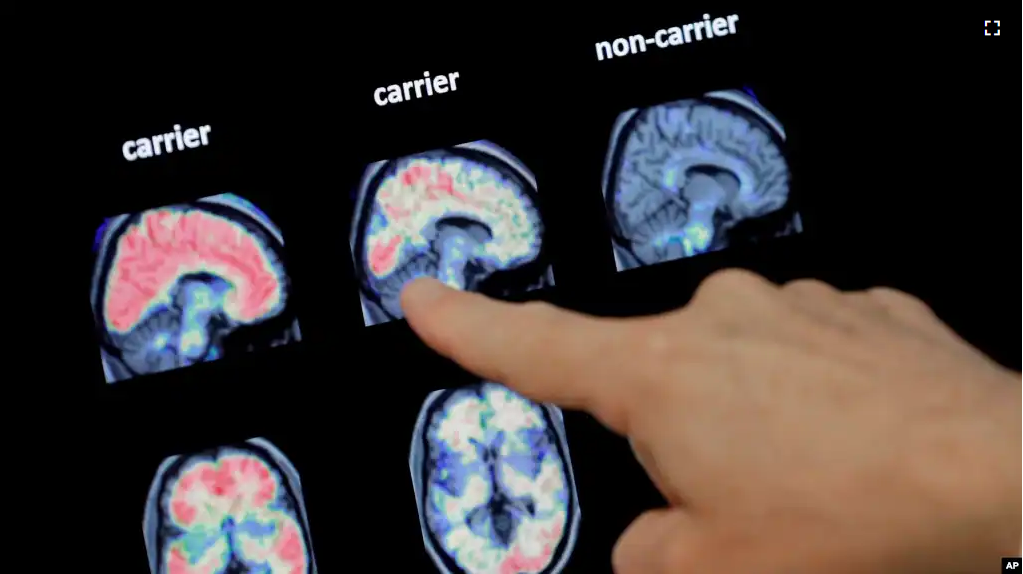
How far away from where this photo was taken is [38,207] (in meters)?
1.17

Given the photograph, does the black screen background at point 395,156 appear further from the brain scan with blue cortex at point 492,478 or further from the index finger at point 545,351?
the index finger at point 545,351

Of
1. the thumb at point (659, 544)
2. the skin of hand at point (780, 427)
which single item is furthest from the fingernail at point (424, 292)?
the thumb at point (659, 544)

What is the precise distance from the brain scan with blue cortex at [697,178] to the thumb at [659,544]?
2.00 feet

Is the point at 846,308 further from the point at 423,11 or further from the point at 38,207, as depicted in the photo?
the point at 38,207

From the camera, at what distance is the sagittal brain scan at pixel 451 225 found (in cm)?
123

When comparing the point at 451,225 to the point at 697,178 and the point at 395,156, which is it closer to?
the point at 395,156

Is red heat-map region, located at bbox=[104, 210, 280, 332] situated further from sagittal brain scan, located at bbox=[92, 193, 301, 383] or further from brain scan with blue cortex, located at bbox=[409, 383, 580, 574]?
brain scan with blue cortex, located at bbox=[409, 383, 580, 574]

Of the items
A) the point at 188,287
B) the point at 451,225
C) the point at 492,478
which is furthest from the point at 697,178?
the point at 188,287

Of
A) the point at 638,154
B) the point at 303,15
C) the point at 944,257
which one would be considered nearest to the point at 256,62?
the point at 303,15

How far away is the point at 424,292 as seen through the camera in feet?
2.16

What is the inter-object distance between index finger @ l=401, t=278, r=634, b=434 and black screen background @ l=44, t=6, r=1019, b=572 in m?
0.56

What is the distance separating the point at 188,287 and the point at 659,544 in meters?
0.82

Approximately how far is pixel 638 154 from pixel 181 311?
62cm

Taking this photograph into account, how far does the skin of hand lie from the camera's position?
0.58 meters
